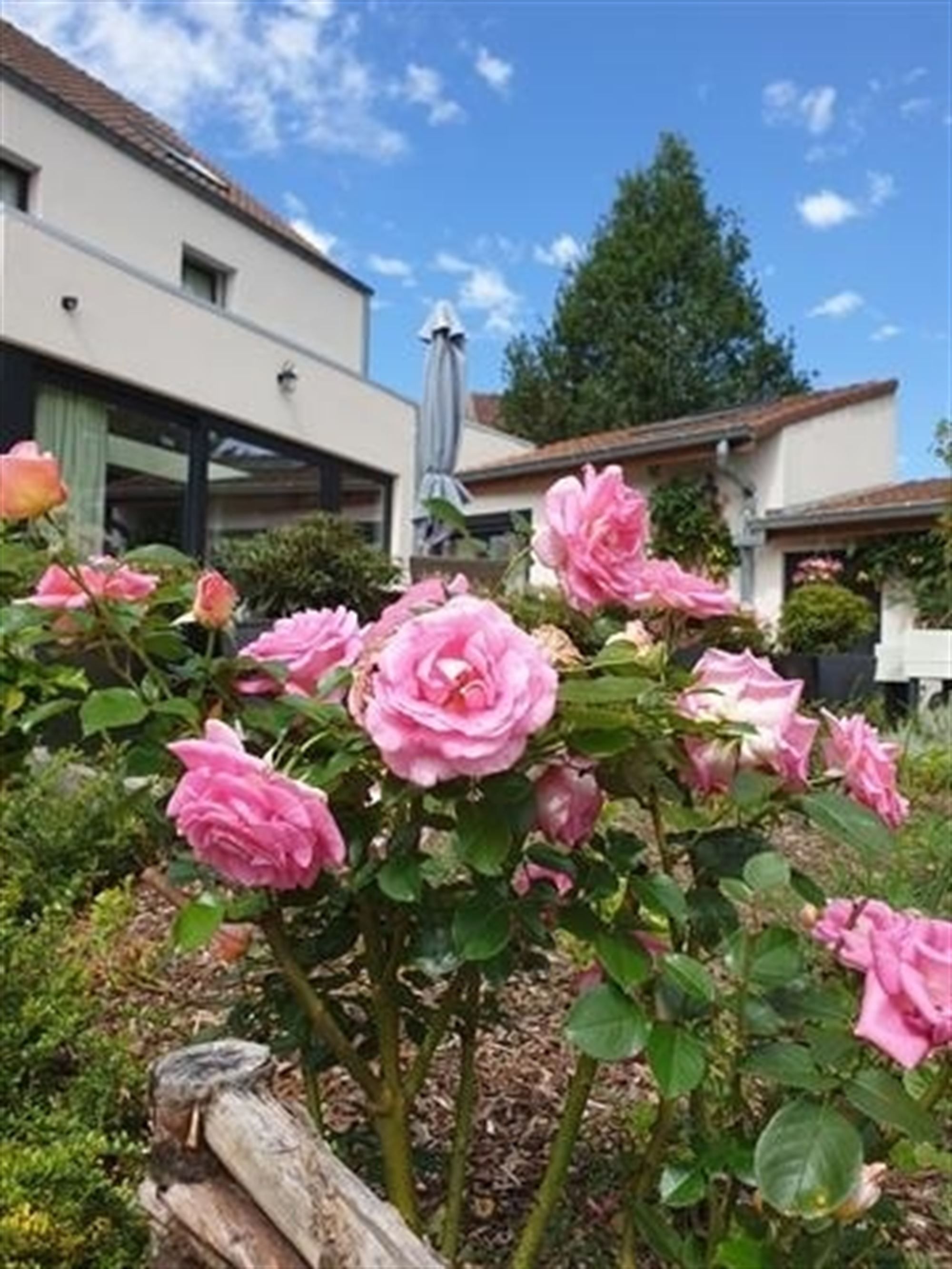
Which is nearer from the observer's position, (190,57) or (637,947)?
(637,947)

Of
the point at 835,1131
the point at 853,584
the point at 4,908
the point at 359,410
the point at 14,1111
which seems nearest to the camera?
the point at 835,1131

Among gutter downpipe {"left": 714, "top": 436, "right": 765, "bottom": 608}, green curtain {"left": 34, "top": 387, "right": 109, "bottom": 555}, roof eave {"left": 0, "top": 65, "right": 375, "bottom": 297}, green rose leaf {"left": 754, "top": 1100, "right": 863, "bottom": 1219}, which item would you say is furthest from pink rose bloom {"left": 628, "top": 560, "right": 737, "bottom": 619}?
gutter downpipe {"left": 714, "top": 436, "right": 765, "bottom": 608}

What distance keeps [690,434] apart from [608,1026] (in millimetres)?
16969

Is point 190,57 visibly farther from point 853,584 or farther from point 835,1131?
point 835,1131

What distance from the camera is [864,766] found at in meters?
1.22

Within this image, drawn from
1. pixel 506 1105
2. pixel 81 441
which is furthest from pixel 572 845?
pixel 81 441

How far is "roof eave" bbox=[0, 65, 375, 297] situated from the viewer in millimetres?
12430

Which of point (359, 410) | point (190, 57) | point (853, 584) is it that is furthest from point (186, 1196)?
point (190, 57)

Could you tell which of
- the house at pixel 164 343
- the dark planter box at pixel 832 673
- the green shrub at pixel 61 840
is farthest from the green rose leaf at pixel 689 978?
the dark planter box at pixel 832 673

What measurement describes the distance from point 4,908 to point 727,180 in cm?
3208

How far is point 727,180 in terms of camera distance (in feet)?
102

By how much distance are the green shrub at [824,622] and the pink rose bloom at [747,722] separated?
11852mm

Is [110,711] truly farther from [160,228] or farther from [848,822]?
[160,228]

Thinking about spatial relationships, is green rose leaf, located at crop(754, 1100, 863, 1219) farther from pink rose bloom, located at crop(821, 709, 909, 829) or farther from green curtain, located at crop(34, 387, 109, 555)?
green curtain, located at crop(34, 387, 109, 555)
